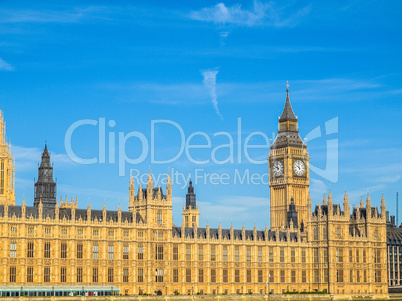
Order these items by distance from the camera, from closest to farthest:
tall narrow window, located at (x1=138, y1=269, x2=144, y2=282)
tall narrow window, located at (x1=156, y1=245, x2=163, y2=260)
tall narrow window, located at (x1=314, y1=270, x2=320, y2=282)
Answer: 1. tall narrow window, located at (x1=138, y1=269, x2=144, y2=282)
2. tall narrow window, located at (x1=156, y1=245, x2=163, y2=260)
3. tall narrow window, located at (x1=314, y1=270, x2=320, y2=282)

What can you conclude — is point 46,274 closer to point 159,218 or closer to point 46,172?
point 159,218

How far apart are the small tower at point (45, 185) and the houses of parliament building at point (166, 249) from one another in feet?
0.68

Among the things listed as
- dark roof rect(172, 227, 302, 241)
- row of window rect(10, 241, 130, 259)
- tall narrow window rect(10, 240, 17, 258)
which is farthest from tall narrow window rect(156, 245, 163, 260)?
tall narrow window rect(10, 240, 17, 258)

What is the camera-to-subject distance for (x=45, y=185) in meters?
176

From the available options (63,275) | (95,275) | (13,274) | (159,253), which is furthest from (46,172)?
(13,274)

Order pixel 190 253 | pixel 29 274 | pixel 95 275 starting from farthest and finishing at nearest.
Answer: pixel 190 253 → pixel 95 275 → pixel 29 274

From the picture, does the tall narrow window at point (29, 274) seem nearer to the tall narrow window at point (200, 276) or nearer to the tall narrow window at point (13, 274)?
the tall narrow window at point (13, 274)

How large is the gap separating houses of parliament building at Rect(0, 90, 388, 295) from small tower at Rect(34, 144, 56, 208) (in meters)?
0.21

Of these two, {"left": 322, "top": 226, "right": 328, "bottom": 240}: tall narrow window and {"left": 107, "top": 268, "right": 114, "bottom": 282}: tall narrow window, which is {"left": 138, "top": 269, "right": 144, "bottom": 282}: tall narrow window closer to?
{"left": 107, "top": 268, "right": 114, "bottom": 282}: tall narrow window

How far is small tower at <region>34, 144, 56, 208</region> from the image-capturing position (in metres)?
175

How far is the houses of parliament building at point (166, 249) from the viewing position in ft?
493

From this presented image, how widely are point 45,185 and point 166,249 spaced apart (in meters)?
30.1

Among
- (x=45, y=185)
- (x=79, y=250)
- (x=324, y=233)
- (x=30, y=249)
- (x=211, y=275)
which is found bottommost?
(x=211, y=275)

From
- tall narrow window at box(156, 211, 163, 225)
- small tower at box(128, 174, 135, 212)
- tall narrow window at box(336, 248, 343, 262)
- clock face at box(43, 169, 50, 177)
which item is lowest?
tall narrow window at box(336, 248, 343, 262)
